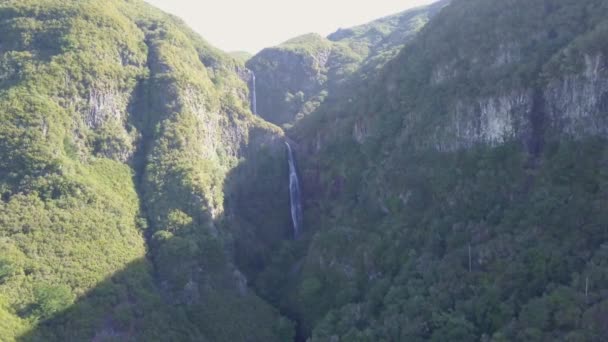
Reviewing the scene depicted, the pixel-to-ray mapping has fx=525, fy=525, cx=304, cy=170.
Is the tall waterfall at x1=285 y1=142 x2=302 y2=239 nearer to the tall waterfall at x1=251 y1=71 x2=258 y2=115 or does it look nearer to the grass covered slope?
the grass covered slope

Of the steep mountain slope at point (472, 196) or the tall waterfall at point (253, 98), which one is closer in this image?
the steep mountain slope at point (472, 196)

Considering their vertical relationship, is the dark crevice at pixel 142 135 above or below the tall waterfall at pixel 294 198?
above

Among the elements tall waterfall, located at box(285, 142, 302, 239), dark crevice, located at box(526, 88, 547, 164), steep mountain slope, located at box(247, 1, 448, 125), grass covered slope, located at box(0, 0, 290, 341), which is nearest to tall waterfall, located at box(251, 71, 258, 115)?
steep mountain slope, located at box(247, 1, 448, 125)

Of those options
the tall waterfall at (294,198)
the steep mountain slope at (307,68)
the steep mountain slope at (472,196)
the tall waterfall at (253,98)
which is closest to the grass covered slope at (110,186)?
the tall waterfall at (294,198)

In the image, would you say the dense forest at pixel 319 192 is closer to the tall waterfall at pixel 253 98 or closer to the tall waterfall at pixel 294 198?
the tall waterfall at pixel 294 198

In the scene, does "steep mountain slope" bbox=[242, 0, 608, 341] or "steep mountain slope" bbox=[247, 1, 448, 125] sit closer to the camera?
"steep mountain slope" bbox=[242, 0, 608, 341]

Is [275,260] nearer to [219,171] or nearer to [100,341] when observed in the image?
[219,171]

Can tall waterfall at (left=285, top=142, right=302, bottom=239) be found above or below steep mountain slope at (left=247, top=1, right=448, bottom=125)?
below
